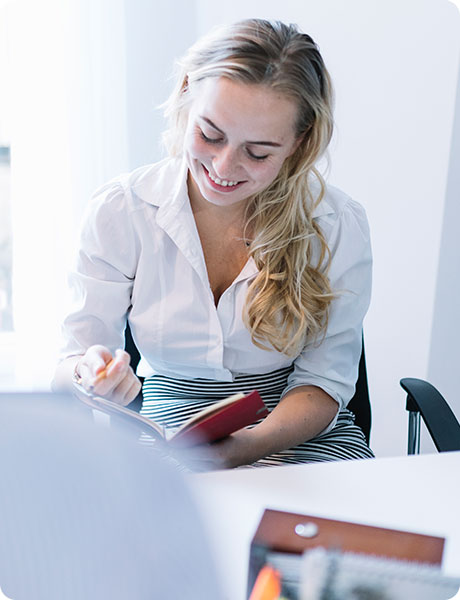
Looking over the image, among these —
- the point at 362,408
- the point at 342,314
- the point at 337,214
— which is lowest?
the point at 362,408

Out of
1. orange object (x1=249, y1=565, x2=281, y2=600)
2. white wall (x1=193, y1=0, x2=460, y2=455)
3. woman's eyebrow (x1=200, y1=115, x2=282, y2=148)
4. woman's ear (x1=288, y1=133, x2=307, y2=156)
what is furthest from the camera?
white wall (x1=193, y1=0, x2=460, y2=455)

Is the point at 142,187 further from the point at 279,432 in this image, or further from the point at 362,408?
the point at 362,408

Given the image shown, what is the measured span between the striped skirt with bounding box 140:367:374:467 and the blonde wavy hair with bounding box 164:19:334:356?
0.10 meters

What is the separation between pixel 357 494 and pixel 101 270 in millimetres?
666

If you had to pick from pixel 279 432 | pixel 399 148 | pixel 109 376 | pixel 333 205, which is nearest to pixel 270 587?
pixel 109 376

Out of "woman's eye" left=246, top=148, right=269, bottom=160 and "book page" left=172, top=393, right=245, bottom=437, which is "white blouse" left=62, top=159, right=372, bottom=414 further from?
"book page" left=172, top=393, right=245, bottom=437

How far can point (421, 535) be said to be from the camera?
693 millimetres

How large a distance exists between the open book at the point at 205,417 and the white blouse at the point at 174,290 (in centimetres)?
34

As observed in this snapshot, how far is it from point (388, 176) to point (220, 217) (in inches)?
33.5

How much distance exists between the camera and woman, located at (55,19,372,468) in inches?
47.5

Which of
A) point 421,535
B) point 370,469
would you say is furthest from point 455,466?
point 421,535

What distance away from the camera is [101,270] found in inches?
50.0

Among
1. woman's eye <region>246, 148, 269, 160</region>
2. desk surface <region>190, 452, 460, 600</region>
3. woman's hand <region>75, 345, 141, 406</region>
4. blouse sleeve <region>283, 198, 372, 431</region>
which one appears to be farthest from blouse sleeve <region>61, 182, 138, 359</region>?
desk surface <region>190, 452, 460, 600</region>

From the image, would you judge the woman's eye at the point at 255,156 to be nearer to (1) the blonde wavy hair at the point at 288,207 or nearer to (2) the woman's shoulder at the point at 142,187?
(1) the blonde wavy hair at the point at 288,207
